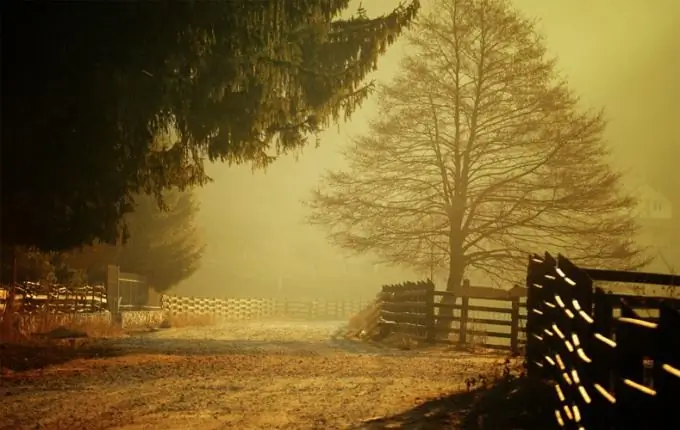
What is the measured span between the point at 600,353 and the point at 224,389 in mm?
6150

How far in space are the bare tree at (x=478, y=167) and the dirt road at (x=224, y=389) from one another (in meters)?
8.22

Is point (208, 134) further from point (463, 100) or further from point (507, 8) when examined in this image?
point (507, 8)

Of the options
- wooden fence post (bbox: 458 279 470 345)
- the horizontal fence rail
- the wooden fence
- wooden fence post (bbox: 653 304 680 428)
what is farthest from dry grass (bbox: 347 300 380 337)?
wooden fence post (bbox: 653 304 680 428)

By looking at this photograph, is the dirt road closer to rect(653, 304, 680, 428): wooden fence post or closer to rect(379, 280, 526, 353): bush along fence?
rect(379, 280, 526, 353): bush along fence

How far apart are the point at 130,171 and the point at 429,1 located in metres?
14.7

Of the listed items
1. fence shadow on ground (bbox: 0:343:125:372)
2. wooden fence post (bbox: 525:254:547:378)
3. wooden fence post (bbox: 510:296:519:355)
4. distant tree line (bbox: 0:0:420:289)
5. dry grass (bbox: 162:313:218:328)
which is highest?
distant tree line (bbox: 0:0:420:289)

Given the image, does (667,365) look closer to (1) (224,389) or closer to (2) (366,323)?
(1) (224,389)

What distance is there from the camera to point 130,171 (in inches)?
482

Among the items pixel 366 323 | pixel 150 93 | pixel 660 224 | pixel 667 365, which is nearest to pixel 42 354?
pixel 150 93

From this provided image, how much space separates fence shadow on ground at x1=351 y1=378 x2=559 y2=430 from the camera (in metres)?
7.05

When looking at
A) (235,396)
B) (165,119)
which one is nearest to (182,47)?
(165,119)

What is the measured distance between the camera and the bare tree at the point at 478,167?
72.4 feet

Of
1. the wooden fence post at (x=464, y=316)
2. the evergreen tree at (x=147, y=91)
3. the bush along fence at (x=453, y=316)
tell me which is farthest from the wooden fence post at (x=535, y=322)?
the wooden fence post at (x=464, y=316)

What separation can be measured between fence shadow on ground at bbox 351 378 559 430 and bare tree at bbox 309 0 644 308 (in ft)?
48.2
